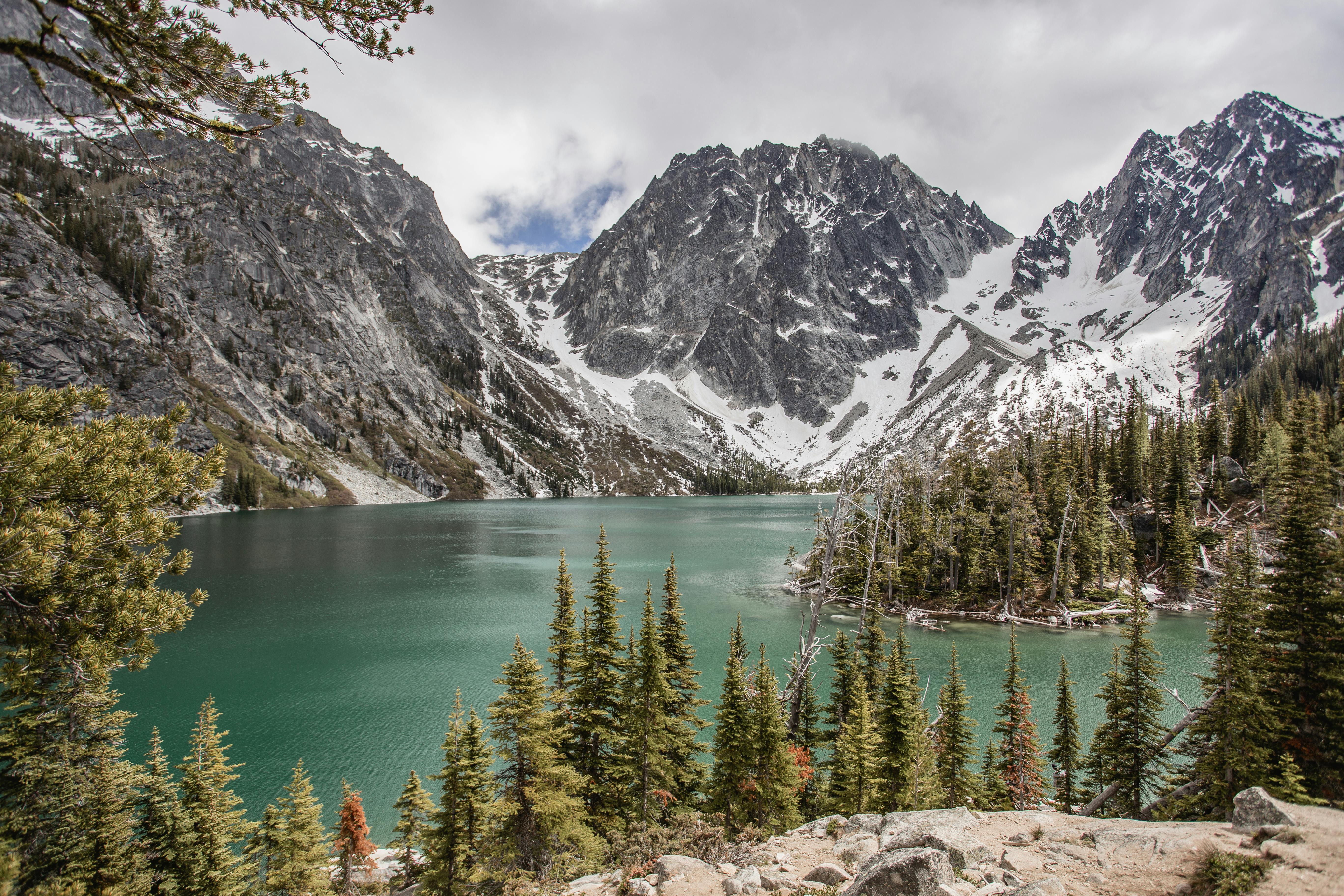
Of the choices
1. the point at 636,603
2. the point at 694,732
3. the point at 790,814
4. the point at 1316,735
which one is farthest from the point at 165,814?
the point at 636,603

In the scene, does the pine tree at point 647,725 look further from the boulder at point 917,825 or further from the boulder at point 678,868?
the boulder at point 917,825

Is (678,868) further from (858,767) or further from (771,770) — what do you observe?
(858,767)

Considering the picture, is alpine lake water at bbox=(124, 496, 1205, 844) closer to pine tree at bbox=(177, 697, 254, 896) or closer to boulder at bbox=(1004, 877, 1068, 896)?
pine tree at bbox=(177, 697, 254, 896)

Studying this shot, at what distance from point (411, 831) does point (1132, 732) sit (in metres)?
23.7

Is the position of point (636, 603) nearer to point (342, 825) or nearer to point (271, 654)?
point (271, 654)

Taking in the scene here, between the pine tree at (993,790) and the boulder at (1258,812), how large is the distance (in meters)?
11.1

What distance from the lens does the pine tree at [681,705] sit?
19.4 m

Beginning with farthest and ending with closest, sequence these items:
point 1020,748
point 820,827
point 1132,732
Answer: point 1020,748, point 1132,732, point 820,827

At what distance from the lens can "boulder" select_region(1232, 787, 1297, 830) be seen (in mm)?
9297

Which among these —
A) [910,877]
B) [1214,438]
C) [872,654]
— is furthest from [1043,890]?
[1214,438]

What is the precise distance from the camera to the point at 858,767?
709 inches

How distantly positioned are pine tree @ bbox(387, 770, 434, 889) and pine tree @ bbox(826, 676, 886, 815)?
1233 cm

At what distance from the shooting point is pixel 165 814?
539 inches

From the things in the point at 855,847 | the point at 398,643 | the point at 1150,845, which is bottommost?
the point at 398,643
